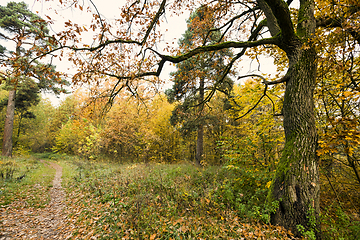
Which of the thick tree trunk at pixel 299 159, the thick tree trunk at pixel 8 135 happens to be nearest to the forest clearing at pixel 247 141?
the thick tree trunk at pixel 299 159

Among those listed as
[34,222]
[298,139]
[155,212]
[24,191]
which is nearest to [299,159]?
[298,139]

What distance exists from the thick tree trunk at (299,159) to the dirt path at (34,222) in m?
5.39

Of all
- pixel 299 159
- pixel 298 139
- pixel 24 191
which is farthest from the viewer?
pixel 24 191

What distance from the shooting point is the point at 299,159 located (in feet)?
10.6

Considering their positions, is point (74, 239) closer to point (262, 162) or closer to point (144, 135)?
point (262, 162)

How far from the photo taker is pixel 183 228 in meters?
3.43

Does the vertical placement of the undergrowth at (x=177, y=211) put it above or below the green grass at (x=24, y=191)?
above

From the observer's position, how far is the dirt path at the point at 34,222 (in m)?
4.18

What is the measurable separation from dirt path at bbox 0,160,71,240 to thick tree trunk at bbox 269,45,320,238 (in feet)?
17.7

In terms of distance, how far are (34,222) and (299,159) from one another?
7.63m

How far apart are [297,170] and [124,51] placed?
5.90 metres

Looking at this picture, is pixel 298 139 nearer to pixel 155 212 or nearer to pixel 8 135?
pixel 155 212

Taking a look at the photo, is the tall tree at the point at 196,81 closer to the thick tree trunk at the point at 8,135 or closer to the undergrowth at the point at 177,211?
the undergrowth at the point at 177,211

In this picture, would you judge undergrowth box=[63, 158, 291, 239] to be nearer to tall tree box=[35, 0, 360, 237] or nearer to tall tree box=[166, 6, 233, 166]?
tall tree box=[35, 0, 360, 237]
